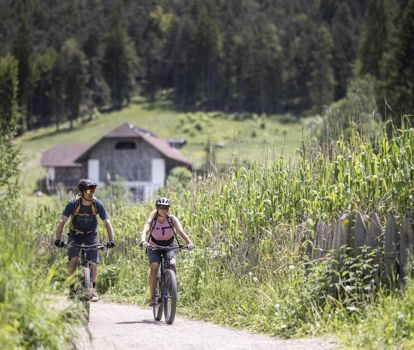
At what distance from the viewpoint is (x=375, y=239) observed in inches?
346

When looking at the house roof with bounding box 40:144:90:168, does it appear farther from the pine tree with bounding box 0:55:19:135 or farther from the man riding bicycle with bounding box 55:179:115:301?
the man riding bicycle with bounding box 55:179:115:301

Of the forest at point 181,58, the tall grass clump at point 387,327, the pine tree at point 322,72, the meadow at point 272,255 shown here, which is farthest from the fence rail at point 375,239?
the pine tree at point 322,72

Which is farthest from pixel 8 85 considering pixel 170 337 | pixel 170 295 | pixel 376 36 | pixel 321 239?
pixel 170 337

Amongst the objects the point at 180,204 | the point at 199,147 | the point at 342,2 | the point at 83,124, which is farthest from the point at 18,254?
the point at 342,2

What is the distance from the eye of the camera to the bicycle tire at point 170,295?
1024cm

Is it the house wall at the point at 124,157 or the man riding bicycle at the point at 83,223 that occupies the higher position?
the house wall at the point at 124,157

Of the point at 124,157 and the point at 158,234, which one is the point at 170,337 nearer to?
the point at 158,234

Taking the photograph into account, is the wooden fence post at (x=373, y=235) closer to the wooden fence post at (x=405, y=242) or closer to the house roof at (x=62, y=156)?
the wooden fence post at (x=405, y=242)

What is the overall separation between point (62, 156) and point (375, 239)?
271 feet

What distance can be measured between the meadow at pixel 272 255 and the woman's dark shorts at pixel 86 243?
0.42 meters

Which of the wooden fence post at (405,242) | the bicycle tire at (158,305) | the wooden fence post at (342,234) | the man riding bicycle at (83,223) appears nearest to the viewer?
the wooden fence post at (405,242)

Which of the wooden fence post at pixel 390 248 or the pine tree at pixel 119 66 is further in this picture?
the pine tree at pixel 119 66

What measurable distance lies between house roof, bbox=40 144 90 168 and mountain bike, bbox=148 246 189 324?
7604 centimetres

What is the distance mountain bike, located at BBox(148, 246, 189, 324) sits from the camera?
1028 cm
